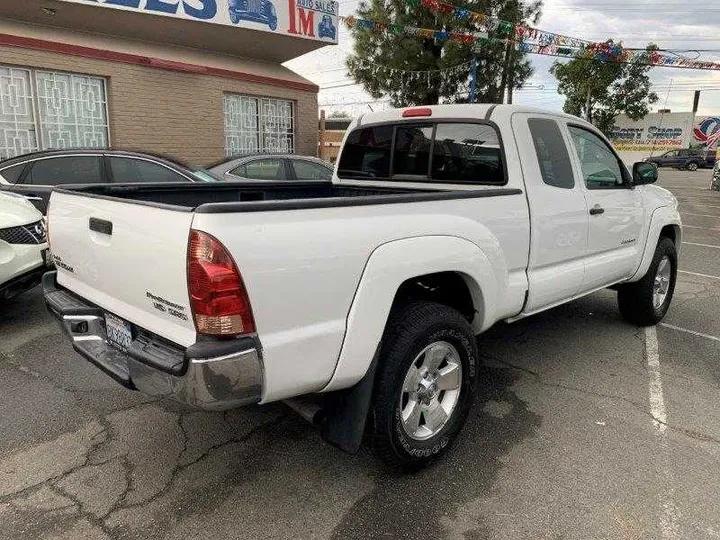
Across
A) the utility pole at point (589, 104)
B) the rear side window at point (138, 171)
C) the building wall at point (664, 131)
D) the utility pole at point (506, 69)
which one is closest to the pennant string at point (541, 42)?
the utility pole at point (506, 69)

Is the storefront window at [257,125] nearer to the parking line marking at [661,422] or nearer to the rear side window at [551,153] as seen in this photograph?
the rear side window at [551,153]

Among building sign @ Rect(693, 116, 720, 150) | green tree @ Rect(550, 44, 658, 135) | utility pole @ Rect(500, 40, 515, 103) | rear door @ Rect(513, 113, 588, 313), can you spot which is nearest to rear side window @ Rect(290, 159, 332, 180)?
rear door @ Rect(513, 113, 588, 313)

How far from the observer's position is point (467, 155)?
12.4 ft

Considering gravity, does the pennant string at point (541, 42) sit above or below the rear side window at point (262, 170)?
above

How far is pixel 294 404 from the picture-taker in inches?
105

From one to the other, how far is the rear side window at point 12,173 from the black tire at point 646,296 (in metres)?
6.60

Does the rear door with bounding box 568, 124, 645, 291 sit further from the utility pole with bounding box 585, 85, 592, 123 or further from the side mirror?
the utility pole with bounding box 585, 85, 592, 123

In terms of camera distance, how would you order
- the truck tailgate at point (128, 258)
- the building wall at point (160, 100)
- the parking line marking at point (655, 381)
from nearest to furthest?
the truck tailgate at point (128, 258), the parking line marking at point (655, 381), the building wall at point (160, 100)

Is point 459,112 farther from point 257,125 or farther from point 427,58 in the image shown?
point 427,58

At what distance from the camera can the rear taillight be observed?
6.79 feet

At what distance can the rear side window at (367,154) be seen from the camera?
14.1 ft

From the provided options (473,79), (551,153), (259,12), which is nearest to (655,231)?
(551,153)

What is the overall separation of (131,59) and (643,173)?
9.96 m

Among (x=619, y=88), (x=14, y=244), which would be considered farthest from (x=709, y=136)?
(x=14, y=244)
